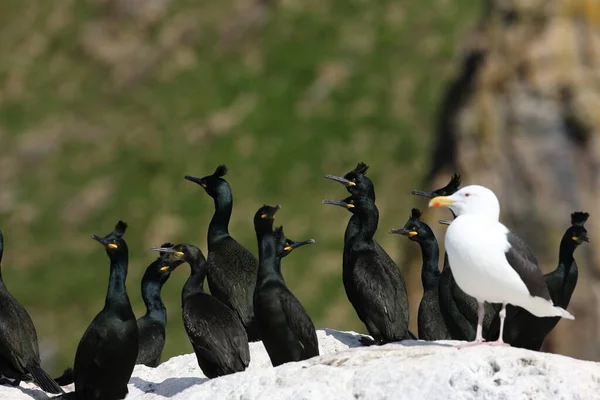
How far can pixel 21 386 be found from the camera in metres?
13.1

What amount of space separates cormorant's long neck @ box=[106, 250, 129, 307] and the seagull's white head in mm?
3389

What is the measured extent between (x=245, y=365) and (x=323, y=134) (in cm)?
2381

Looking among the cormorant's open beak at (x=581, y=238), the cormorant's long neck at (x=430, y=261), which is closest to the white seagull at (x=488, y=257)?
the cormorant's open beak at (x=581, y=238)

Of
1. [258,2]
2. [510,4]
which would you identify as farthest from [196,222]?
[510,4]

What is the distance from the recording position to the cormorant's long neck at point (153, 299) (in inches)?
587

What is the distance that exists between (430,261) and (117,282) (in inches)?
143

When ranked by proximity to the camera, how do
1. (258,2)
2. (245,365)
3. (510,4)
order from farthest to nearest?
(258,2), (510,4), (245,365)

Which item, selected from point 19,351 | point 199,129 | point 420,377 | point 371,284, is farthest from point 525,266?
point 199,129

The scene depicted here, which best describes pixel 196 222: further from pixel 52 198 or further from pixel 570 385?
pixel 570 385

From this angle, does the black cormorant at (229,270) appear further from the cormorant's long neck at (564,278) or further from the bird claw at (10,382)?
the cormorant's long neck at (564,278)

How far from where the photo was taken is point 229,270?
14.0 metres

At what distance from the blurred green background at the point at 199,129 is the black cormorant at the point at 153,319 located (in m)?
14.5

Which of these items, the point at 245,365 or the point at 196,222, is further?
the point at 196,222

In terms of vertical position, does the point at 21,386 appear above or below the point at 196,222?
below
